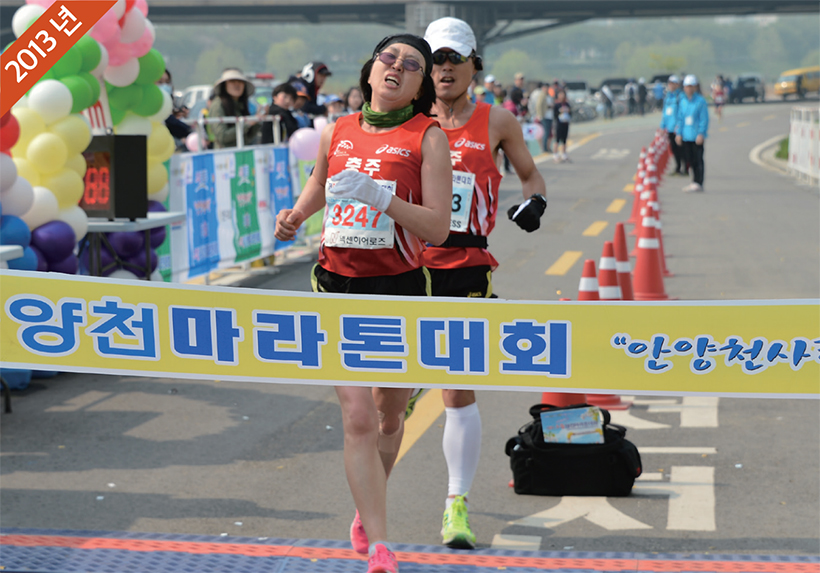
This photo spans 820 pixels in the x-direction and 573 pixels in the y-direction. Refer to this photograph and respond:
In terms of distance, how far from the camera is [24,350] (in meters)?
3.73

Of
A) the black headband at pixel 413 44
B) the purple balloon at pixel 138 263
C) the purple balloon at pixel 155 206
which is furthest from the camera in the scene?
the purple balloon at pixel 155 206

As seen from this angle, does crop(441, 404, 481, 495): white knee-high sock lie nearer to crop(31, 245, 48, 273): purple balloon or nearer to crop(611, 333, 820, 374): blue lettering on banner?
crop(611, 333, 820, 374): blue lettering on banner

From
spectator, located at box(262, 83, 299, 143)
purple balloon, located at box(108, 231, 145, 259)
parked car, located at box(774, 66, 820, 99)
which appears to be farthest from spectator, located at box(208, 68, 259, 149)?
parked car, located at box(774, 66, 820, 99)

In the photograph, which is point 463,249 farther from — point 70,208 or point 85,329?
point 70,208

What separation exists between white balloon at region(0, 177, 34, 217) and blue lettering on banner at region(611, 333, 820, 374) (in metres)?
4.99

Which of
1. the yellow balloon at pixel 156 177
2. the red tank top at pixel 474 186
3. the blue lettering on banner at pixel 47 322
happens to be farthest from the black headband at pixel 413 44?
the yellow balloon at pixel 156 177

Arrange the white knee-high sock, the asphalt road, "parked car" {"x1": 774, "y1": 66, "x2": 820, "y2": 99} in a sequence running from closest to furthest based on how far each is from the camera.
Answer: the white knee-high sock < the asphalt road < "parked car" {"x1": 774, "y1": 66, "x2": 820, "y2": 99}

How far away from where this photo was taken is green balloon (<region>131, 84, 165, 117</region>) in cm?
935

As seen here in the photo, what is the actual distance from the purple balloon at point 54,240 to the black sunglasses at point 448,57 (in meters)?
3.88

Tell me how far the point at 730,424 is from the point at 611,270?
1428mm

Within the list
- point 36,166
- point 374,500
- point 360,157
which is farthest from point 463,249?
point 36,166

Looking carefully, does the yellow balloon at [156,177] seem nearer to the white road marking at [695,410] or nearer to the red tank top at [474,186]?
the white road marking at [695,410]

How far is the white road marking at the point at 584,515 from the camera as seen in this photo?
4.98 metres

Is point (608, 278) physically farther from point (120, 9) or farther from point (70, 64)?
point (120, 9)
